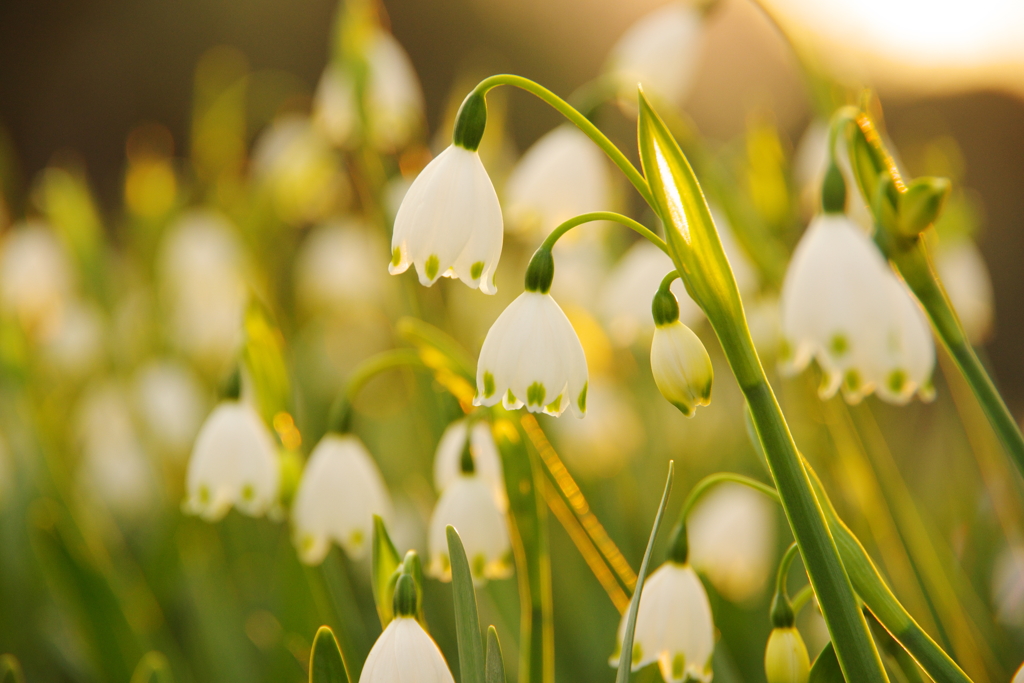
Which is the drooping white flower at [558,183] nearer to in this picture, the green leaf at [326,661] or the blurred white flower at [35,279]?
the green leaf at [326,661]

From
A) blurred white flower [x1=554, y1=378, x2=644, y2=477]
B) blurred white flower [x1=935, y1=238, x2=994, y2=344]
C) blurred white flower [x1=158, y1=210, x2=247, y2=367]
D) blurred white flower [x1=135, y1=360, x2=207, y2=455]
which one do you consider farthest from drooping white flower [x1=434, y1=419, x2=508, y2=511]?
blurred white flower [x1=158, y1=210, x2=247, y2=367]

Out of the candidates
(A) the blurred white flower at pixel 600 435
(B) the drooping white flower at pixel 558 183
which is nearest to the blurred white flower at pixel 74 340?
(A) the blurred white flower at pixel 600 435

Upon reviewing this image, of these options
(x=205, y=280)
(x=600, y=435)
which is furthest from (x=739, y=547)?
(x=205, y=280)

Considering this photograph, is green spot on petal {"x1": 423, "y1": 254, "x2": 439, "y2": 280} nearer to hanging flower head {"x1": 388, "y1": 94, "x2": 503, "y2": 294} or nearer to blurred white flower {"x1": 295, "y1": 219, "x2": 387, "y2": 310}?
hanging flower head {"x1": 388, "y1": 94, "x2": 503, "y2": 294}

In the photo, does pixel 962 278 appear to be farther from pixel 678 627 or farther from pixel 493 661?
pixel 493 661

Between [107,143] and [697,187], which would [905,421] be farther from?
[107,143]

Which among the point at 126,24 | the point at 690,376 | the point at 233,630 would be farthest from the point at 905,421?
the point at 126,24
